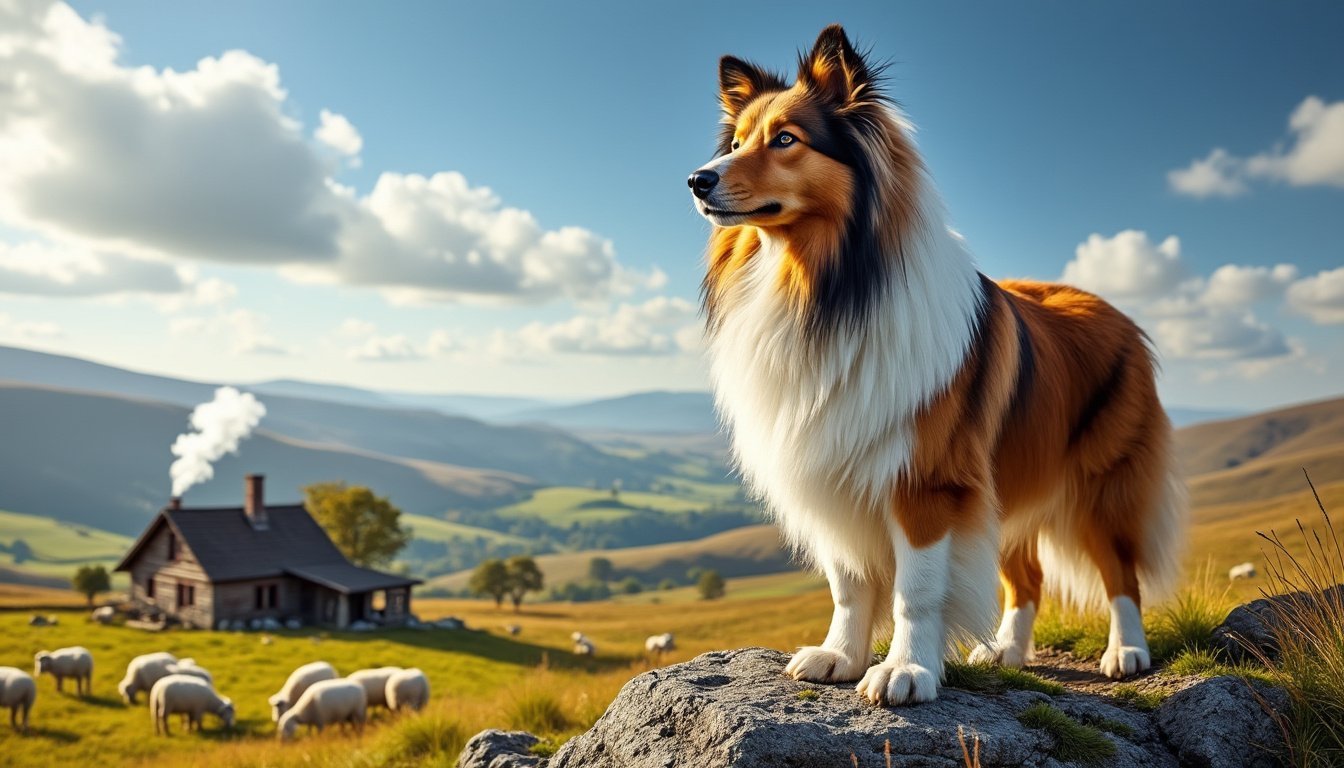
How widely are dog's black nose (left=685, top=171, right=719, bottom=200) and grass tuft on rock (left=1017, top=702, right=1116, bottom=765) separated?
333cm

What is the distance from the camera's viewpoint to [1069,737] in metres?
4.70

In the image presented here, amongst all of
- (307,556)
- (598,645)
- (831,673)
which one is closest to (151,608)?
(307,556)

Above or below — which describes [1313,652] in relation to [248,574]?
above

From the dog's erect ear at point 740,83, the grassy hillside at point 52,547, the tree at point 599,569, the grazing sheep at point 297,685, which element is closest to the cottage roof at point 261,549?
the grazing sheep at point 297,685

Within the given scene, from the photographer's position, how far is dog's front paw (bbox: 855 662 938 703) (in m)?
4.47

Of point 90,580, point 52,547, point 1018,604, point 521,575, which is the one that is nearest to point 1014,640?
point 1018,604

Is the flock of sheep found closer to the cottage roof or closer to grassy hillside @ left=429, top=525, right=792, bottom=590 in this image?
the cottage roof

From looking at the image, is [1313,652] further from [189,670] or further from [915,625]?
[189,670]

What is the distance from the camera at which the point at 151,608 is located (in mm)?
45562

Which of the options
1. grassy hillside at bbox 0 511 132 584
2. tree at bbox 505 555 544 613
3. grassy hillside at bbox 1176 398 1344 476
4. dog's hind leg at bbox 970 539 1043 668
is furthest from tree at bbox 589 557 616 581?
dog's hind leg at bbox 970 539 1043 668

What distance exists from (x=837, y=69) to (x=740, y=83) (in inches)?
29.5

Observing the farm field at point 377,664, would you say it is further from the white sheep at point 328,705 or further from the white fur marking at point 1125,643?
the white fur marking at point 1125,643

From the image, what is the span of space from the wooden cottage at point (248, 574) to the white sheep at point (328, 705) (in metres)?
25.3

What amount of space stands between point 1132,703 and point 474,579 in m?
72.2
